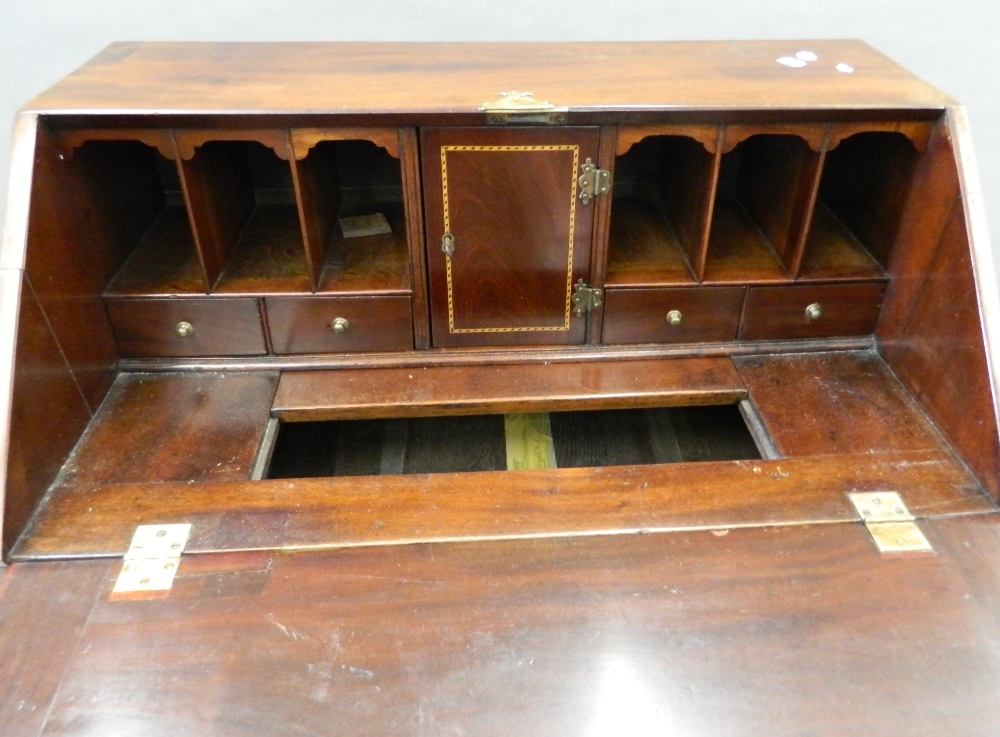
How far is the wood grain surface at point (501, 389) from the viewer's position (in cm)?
121

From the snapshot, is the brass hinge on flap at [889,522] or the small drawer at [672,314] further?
the small drawer at [672,314]

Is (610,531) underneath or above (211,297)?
underneath

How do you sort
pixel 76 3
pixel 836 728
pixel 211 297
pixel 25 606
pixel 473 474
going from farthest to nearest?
pixel 76 3, pixel 211 297, pixel 473 474, pixel 25 606, pixel 836 728

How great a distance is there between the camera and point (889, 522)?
98cm

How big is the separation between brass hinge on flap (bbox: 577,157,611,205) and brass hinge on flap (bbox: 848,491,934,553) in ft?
1.82

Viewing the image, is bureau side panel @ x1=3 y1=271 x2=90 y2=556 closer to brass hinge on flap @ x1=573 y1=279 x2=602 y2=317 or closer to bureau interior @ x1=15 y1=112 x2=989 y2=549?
bureau interior @ x1=15 y1=112 x2=989 y2=549

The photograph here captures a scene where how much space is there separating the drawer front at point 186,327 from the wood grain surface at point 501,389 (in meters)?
0.10

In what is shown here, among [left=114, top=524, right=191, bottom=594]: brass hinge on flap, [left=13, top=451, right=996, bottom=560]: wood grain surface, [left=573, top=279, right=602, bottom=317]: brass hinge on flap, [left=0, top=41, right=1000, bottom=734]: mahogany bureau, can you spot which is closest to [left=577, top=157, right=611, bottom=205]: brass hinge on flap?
[left=0, top=41, right=1000, bottom=734]: mahogany bureau

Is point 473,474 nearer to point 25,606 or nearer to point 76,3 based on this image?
point 25,606

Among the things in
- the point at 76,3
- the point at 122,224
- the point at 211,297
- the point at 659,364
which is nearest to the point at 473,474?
the point at 659,364

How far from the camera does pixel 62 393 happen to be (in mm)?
1079

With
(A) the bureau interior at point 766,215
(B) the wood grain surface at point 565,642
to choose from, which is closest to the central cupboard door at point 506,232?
(A) the bureau interior at point 766,215

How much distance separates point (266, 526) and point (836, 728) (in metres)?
0.69

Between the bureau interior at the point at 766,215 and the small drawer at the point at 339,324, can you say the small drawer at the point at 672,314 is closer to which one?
the bureau interior at the point at 766,215
